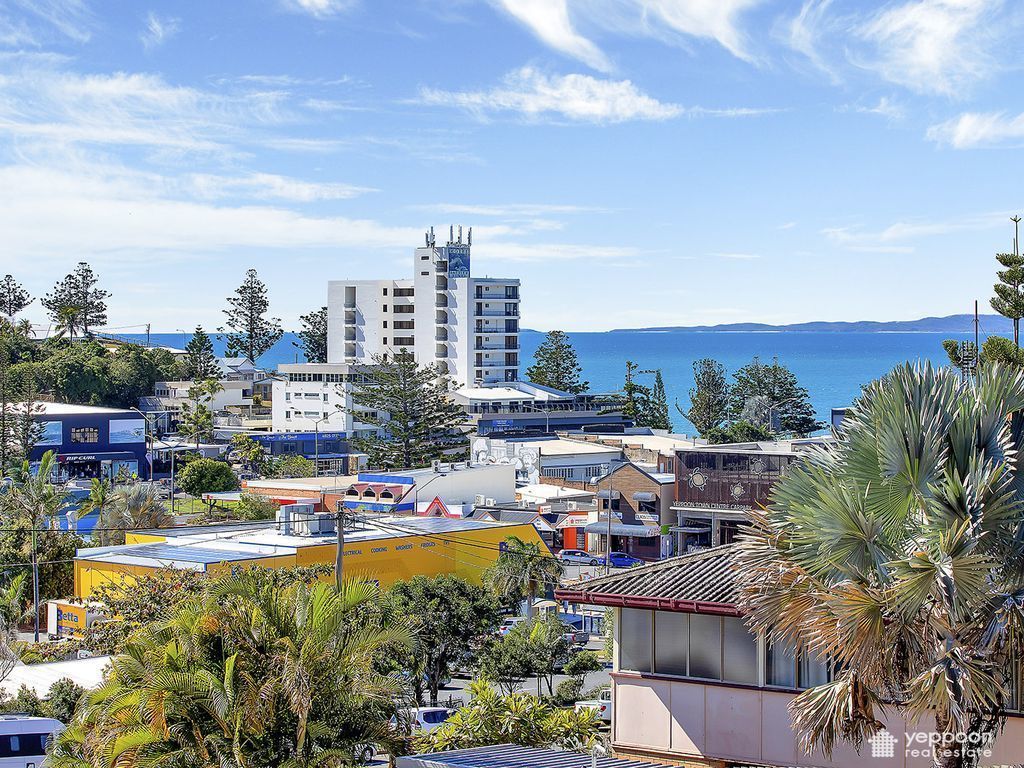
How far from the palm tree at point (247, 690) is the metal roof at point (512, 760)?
72cm

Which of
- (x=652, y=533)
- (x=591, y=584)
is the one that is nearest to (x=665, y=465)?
(x=652, y=533)

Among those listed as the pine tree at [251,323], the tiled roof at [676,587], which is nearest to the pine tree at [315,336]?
the pine tree at [251,323]

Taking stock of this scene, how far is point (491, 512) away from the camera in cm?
5153

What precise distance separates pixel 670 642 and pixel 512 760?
2005mm

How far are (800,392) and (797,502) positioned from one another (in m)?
97.1

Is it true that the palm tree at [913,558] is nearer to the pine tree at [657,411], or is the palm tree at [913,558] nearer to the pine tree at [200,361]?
the pine tree at [657,411]

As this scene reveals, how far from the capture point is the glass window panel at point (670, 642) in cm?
1298

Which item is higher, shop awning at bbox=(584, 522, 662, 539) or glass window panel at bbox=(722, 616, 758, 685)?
glass window panel at bbox=(722, 616, 758, 685)

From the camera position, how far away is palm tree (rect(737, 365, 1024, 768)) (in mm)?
9445

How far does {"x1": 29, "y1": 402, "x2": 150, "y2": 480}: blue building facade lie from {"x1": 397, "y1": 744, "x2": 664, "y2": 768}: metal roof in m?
61.9

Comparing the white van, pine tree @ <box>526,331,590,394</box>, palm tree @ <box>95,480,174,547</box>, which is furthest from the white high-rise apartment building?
the white van

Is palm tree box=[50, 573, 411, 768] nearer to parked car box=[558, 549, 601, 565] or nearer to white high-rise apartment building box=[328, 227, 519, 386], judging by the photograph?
parked car box=[558, 549, 601, 565]

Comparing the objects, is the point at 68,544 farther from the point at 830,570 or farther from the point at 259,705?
the point at 830,570

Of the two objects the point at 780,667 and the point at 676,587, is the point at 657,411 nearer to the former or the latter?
the point at 676,587
